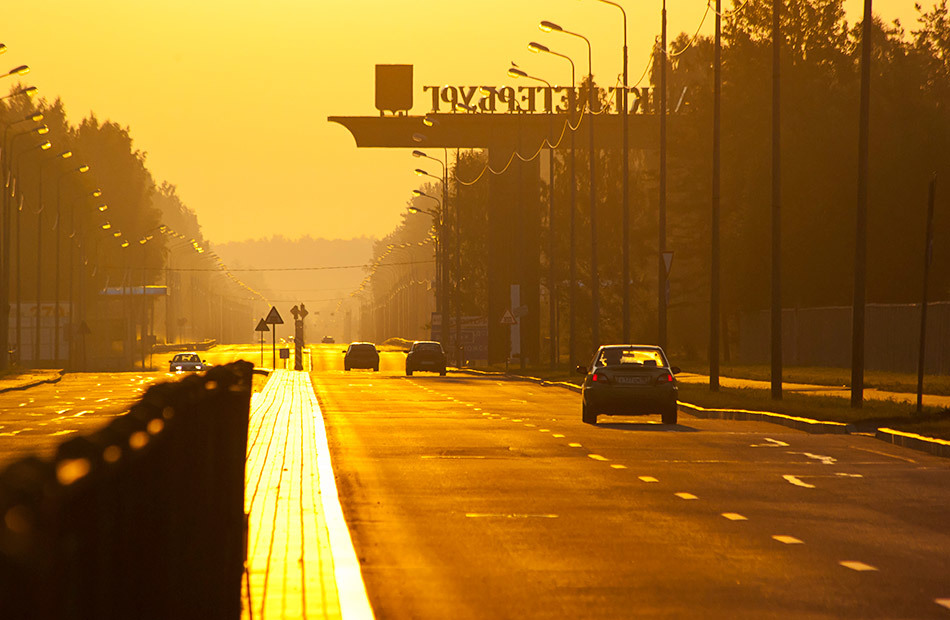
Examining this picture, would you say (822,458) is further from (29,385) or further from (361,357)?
(361,357)

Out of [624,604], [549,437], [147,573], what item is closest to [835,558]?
[624,604]

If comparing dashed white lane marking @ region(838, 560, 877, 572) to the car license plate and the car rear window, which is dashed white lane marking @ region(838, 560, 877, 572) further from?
the car rear window

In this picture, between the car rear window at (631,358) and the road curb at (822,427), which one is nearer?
the road curb at (822,427)

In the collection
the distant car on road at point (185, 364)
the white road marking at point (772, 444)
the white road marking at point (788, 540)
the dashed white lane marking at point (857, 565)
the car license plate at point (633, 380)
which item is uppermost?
the car license plate at point (633, 380)

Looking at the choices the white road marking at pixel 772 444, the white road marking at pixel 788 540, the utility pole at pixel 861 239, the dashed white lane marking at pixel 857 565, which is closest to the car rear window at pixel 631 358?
the utility pole at pixel 861 239

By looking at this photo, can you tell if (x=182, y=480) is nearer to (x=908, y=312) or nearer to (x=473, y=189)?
(x=908, y=312)

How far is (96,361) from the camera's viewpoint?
392ft

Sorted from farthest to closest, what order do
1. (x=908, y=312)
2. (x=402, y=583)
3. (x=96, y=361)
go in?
1. (x=96, y=361)
2. (x=908, y=312)
3. (x=402, y=583)

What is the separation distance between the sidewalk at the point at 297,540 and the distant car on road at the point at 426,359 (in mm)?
47864

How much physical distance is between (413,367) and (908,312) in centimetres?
2427

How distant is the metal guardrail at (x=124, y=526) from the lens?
3734 mm

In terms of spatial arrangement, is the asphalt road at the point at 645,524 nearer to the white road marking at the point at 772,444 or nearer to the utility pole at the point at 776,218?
the white road marking at the point at 772,444

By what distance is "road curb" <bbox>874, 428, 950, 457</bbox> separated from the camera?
22.2m

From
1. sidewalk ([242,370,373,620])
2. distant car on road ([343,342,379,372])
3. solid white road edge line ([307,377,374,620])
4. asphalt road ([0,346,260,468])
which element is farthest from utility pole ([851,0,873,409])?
distant car on road ([343,342,379,372])
